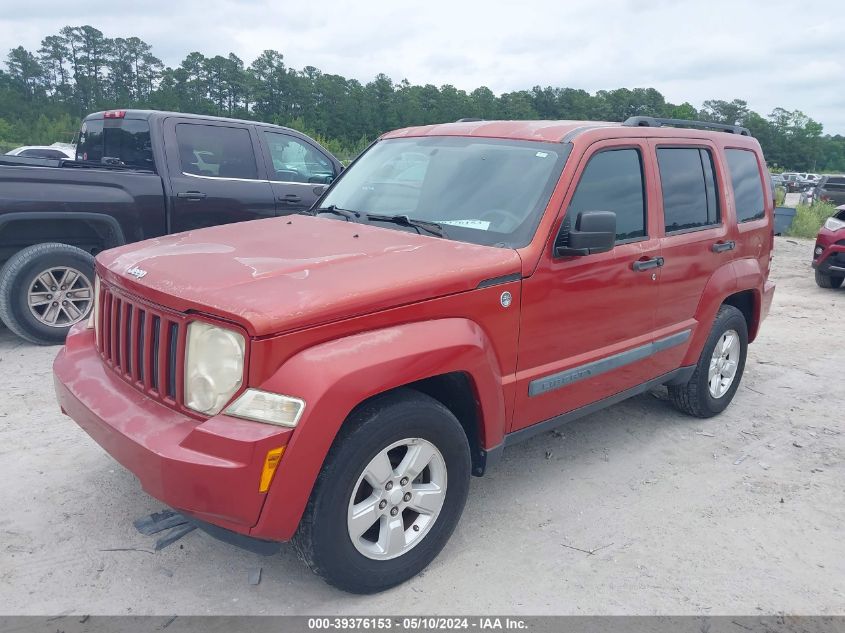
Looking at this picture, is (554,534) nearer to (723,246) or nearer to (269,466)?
(269,466)

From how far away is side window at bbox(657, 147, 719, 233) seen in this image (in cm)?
422

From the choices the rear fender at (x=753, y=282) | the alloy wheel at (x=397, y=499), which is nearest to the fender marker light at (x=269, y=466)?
the alloy wheel at (x=397, y=499)

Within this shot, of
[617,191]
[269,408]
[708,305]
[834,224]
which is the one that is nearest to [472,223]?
[617,191]

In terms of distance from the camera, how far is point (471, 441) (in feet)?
10.6

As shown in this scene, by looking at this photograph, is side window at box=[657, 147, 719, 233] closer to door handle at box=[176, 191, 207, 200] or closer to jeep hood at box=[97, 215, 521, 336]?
jeep hood at box=[97, 215, 521, 336]

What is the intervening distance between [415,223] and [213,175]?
3857mm

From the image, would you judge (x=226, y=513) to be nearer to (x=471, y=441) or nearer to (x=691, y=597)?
(x=471, y=441)

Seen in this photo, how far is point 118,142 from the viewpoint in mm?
6879

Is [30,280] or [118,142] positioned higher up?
[118,142]

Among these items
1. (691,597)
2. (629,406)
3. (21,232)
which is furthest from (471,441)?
(21,232)

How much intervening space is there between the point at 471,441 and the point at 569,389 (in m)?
0.69

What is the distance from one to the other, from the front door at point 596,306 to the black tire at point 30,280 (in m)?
4.30

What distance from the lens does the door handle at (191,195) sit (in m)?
6.44

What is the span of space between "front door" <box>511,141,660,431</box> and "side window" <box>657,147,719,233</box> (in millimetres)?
231
